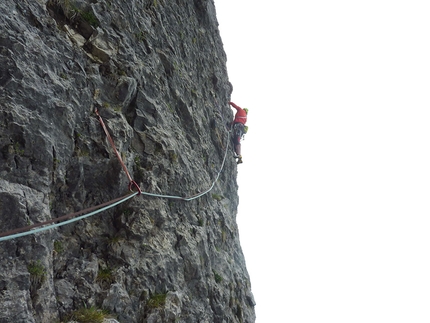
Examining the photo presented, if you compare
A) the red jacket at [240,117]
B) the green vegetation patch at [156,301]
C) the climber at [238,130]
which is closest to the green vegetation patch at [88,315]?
the green vegetation patch at [156,301]

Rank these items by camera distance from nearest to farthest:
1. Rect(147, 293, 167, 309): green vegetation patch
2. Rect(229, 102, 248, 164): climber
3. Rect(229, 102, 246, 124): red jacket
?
Rect(147, 293, 167, 309): green vegetation patch < Rect(229, 102, 248, 164): climber < Rect(229, 102, 246, 124): red jacket

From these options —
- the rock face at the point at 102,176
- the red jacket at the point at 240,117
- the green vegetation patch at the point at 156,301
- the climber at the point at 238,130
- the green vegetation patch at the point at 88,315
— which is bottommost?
the green vegetation patch at the point at 88,315

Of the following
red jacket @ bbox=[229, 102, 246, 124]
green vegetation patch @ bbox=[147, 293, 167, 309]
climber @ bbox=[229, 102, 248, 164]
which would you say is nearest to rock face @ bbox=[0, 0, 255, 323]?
green vegetation patch @ bbox=[147, 293, 167, 309]

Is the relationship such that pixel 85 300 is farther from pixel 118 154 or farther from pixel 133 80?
pixel 133 80

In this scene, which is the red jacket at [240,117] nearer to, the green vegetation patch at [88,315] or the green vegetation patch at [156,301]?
the green vegetation patch at [156,301]

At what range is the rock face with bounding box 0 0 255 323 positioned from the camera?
4156mm

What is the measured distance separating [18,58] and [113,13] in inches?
138

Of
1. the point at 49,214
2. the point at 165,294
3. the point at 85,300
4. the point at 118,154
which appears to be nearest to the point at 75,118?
the point at 118,154

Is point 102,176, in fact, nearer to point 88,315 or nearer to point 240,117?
point 88,315

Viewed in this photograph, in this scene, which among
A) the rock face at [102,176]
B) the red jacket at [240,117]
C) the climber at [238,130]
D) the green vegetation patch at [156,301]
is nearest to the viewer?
the rock face at [102,176]

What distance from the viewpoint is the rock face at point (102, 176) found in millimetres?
4156

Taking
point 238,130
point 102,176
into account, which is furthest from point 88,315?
point 238,130

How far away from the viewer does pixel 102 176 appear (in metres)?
5.67

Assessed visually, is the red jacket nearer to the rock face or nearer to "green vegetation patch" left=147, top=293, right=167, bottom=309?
the rock face
